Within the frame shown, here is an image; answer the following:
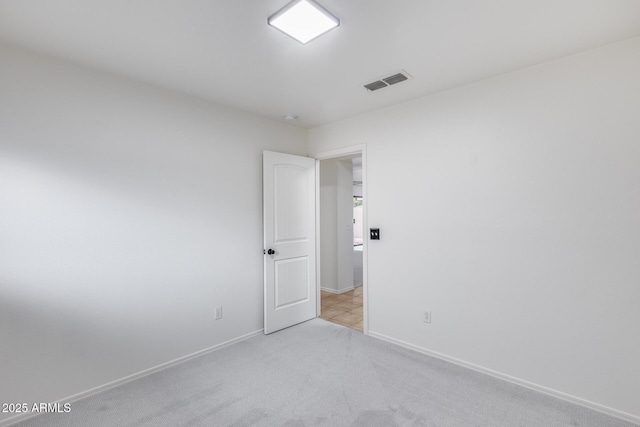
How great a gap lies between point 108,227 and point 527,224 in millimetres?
3337

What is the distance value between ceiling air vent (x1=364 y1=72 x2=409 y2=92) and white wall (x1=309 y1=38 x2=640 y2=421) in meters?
0.49

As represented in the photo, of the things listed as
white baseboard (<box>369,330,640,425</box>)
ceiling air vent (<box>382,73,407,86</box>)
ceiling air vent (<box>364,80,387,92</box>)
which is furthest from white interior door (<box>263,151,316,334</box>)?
ceiling air vent (<box>382,73,407,86</box>)

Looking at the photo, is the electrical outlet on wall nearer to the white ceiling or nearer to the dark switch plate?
the dark switch plate

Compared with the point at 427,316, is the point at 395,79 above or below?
above

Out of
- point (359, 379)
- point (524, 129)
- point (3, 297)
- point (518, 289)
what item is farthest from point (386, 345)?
point (3, 297)

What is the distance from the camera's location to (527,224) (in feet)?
7.70

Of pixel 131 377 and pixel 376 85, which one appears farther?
pixel 376 85

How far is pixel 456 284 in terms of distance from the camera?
270 centimetres

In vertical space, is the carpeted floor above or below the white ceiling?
below

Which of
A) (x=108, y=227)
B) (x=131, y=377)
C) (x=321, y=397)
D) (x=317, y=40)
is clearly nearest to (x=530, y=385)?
(x=321, y=397)

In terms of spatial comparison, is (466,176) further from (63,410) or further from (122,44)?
(63,410)

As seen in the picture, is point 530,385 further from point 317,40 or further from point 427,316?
point 317,40

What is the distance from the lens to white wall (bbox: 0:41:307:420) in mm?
2021

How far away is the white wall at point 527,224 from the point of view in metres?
2.01
